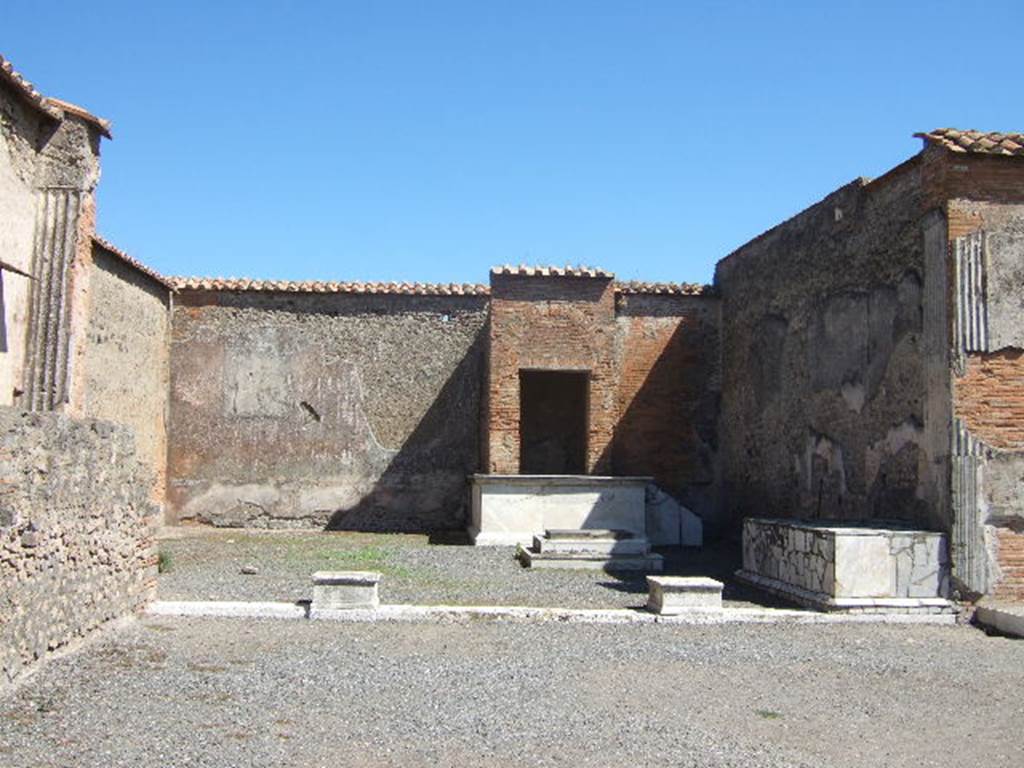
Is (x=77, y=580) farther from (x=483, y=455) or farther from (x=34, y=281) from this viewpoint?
(x=483, y=455)

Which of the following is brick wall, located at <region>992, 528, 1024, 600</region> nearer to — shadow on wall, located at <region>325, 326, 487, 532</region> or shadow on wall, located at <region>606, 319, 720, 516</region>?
shadow on wall, located at <region>606, 319, 720, 516</region>

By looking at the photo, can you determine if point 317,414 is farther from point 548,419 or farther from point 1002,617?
point 1002,617

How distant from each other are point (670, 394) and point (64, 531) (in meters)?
9.59

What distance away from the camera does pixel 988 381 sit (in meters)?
7.76

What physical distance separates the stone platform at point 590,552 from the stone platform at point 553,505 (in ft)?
3.03

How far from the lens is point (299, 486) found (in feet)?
45.9

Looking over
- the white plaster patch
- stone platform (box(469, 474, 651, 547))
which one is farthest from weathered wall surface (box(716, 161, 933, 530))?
stone platform (box(469, 474, 651, 547))

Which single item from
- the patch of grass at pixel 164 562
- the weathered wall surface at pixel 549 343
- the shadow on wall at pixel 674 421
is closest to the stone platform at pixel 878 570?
the weathered wall surface at pixel 549 343

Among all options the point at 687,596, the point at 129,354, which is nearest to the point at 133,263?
the point at 129,354

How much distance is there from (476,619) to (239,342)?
8.02m

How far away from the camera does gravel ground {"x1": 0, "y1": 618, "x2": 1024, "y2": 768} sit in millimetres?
4191

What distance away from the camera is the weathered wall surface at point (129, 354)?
11.5 metres

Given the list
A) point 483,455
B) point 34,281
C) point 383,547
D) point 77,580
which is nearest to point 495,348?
point 483,455

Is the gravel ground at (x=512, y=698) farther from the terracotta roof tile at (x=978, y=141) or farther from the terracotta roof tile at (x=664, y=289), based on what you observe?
the terracotta roof tile at (x=664, y=289)
